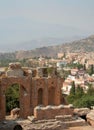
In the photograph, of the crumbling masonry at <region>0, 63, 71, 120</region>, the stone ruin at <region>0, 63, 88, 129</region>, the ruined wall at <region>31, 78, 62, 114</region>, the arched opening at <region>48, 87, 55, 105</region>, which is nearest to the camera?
the stone ruin at <region>0, 63, 88, 129</region>

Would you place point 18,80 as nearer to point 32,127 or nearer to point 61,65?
point 32,127

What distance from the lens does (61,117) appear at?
28.5 metres

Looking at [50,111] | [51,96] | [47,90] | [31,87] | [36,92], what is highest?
[31,87]

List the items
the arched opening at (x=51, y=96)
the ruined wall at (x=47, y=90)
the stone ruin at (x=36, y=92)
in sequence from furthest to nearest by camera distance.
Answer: the arched opening at (x=51, y=96) < the ruined wall at (x=47, y=90) < the stone ruin at (x=36, y=92)

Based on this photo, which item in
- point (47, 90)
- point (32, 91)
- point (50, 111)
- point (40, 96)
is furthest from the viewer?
point (40, 96)

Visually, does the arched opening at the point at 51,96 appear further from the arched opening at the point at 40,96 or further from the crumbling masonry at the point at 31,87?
the arched opening at the point at 40,96

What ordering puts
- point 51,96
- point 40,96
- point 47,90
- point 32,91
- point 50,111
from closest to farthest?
point 50,111 < point 32,91 < point 47,90 < point 40,96 < point 51,96

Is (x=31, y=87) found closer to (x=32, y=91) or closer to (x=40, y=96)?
(x=32, y=91)

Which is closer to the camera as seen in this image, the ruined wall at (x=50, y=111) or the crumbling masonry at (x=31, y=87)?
the ruined wall at (x=50, y=111)

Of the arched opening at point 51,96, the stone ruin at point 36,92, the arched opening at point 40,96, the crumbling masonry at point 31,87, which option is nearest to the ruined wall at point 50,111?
the stone ruin at point 36,92

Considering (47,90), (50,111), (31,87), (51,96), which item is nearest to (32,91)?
(31,87)

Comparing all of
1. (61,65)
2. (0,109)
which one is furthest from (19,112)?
(61,65)

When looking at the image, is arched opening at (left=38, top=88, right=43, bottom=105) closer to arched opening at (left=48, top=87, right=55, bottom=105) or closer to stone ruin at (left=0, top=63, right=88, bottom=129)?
stone ruin at (left=0, top=63, right=88, bottom=129)

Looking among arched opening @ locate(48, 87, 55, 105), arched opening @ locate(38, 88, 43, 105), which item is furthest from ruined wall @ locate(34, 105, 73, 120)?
arched opening @ locate(48, 87, 55, 105)
